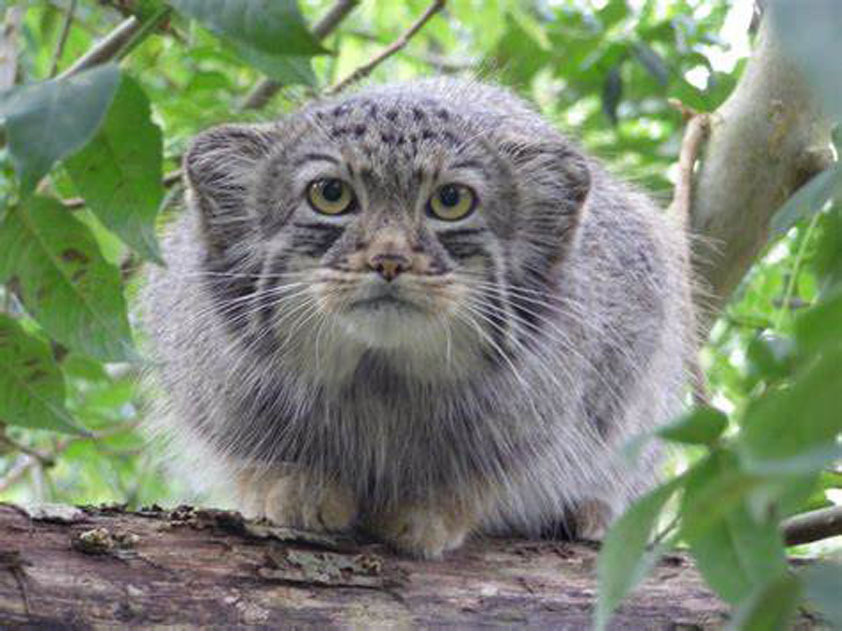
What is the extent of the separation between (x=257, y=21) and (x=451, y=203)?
1.88 meters

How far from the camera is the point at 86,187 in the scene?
2.68m

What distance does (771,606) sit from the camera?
1.32 meters

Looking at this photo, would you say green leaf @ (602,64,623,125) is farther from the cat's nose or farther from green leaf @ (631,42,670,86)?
the cat's nose

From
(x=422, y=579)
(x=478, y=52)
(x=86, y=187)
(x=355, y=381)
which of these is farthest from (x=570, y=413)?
(x=478, y=52)

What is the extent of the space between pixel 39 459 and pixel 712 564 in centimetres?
377

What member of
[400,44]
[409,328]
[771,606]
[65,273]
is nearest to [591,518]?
[409,328]

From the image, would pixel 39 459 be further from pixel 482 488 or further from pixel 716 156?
pixel 716 156

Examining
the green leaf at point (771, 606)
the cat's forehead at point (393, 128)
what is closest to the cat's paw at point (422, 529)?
the cat's forehead at point (393, 128)

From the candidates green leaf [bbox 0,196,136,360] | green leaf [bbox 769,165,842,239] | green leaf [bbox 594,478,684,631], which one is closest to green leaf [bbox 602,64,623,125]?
green leaf [bbox 0,196,136,360]

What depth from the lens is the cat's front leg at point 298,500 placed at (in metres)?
4.00

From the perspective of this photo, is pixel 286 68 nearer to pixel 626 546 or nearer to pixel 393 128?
pixel 393 128

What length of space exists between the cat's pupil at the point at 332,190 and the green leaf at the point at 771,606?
9.31 ft

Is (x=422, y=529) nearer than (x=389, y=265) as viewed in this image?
No

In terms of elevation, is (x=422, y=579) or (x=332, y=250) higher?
(x=332, y=250)
